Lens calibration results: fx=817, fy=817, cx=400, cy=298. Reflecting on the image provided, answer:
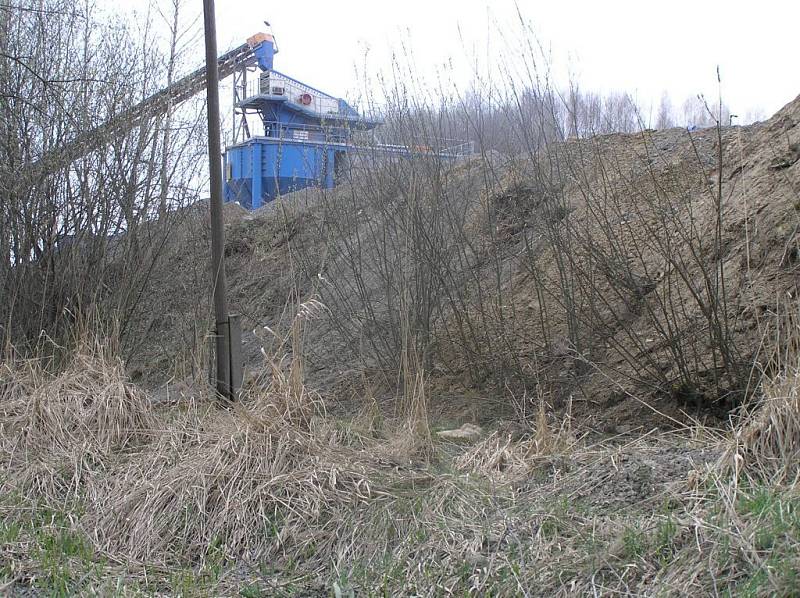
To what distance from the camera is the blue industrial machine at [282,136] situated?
29.2 feet

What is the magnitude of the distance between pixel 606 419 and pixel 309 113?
10.1m

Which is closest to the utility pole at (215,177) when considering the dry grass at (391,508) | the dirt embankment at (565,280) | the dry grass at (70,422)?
the dirt embankment at (565,280)

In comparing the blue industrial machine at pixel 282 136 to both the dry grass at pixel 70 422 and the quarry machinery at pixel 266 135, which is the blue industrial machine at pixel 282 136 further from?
the dry grass at pixel 70 422

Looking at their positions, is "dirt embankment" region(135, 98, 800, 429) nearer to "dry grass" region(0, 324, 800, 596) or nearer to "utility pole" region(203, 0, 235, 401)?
"utility pole" region(203, 0, 235, 401)

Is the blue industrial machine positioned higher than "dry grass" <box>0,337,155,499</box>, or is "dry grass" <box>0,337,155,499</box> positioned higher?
the blue industrial machine

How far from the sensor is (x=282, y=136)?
10.5 metres

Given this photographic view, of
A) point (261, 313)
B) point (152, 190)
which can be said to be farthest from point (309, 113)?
point (152, 190)

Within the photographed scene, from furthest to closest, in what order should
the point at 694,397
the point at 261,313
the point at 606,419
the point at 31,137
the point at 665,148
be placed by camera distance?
the point at 261,313, the point at 665,148, the point at 31,137, the point at 606,419, the point at 694,397

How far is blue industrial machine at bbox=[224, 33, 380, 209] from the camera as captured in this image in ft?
29.2

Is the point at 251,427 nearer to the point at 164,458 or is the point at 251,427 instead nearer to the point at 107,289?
the point at 164,458

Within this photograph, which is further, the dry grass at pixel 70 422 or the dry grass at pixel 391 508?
the dry grass at pixel 70 422

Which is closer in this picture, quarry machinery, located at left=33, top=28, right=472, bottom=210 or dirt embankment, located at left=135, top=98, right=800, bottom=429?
dirt embankment, located at left=135, top=98, right=800, bottom=429

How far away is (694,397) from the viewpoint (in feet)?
18.3

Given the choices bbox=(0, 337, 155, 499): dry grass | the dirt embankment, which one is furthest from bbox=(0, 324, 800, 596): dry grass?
the dirt embankment
